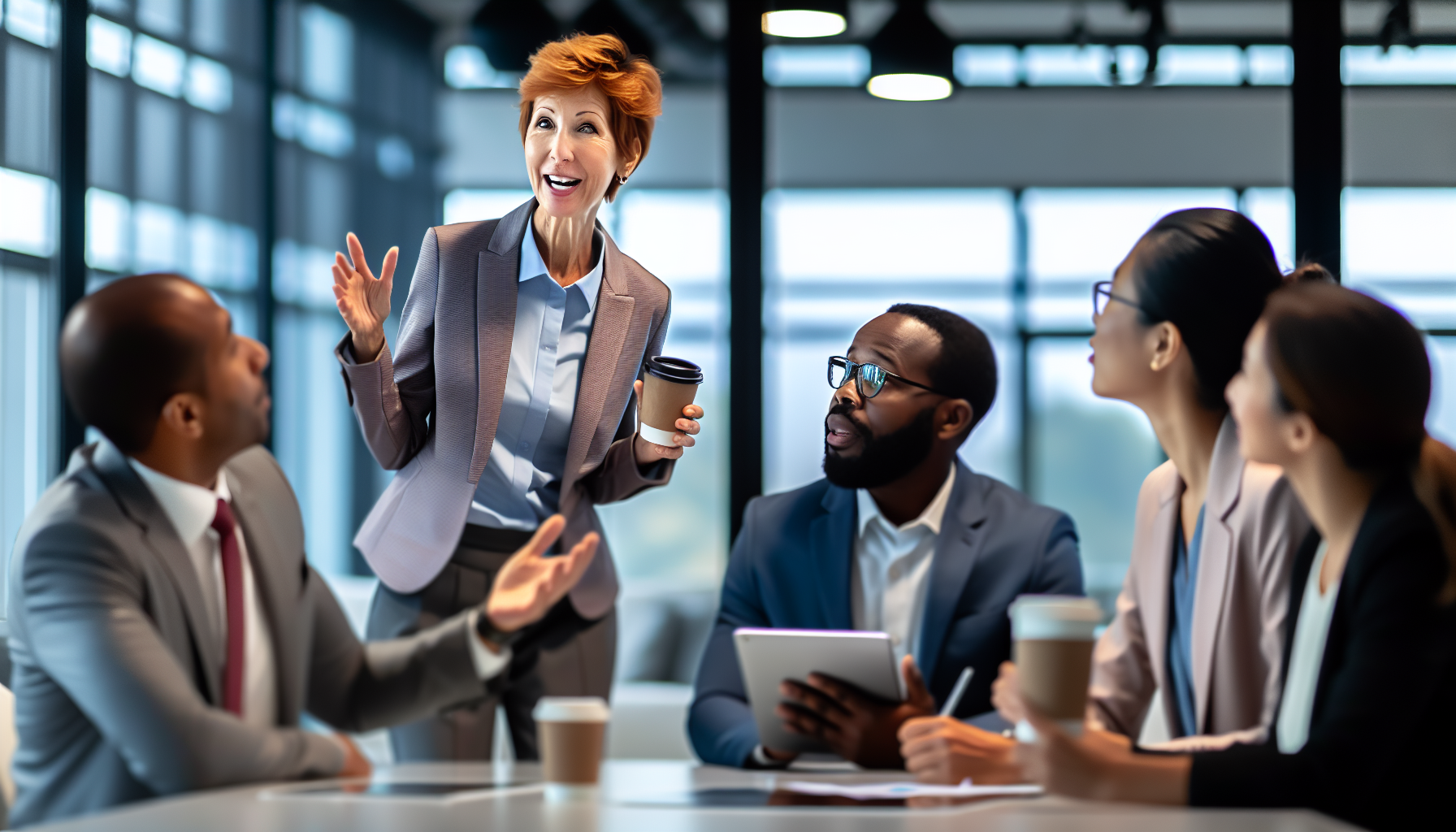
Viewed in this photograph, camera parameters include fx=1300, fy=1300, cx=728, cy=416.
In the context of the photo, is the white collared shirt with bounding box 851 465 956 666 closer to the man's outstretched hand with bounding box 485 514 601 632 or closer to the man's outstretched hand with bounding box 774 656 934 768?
the man's outstretched hand with bounding box 774 656 934 768

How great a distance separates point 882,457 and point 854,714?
2.32ft

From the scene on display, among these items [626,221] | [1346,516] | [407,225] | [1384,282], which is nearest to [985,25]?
[626,221]

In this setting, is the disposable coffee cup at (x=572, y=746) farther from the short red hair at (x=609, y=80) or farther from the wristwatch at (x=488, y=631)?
the short red hair at (x=609, y=80)

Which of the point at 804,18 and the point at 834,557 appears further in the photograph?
the point at 804,18

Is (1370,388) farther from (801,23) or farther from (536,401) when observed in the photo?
(801,23)

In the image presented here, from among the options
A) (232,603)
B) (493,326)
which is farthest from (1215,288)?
(232,603)

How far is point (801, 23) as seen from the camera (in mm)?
3742

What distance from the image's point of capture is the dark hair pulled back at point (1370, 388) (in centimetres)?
160

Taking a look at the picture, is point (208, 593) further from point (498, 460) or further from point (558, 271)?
point (558, 271)

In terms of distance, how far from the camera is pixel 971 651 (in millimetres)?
2354

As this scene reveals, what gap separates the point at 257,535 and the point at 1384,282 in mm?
5633

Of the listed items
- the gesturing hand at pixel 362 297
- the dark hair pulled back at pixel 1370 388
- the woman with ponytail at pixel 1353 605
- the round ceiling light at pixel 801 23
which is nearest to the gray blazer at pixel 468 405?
the gesturing hand at pixel 362 297

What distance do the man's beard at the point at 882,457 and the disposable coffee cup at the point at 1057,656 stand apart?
95 cm

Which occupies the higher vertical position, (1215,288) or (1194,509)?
(1215,288)
